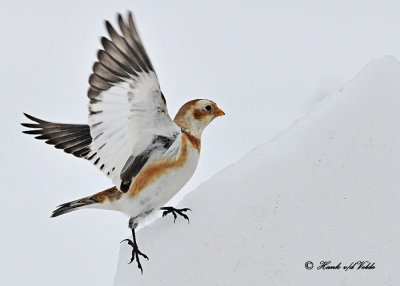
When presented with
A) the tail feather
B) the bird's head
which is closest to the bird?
the bird's head

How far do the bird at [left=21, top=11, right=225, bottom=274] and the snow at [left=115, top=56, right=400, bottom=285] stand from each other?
294mm

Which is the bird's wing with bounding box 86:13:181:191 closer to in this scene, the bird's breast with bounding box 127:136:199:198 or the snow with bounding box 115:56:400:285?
the bird's breast with bounding box 127:136:199:198

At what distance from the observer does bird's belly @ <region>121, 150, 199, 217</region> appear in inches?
168

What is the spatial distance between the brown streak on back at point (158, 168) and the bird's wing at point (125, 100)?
11 centimetres

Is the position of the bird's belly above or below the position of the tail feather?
below

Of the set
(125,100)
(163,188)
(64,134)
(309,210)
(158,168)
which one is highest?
(64,134)

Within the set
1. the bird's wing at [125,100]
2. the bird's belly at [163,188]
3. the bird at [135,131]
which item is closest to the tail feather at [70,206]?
the bird at [135,131]

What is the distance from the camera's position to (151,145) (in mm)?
4293

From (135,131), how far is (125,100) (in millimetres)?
210

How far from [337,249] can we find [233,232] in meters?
0.55

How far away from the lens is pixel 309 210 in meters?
3.68

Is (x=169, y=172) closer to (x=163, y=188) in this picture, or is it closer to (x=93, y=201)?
(x=163, y=188)

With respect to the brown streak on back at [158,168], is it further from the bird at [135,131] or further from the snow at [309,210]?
the snow at [309,210]

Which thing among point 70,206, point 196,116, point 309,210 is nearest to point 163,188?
point 196,116
